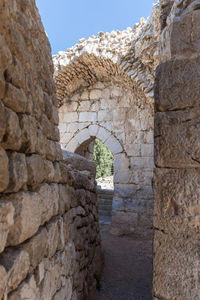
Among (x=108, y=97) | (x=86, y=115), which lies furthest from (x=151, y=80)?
(x=86, y=115)

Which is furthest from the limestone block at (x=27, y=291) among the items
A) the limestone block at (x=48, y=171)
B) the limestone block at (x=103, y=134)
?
the limestone block at (x=103, y=134)

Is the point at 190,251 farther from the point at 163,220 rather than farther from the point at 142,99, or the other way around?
the point at 142,99

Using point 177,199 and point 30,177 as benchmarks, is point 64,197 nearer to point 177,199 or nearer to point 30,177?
point 30,177

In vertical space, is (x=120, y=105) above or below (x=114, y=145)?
above

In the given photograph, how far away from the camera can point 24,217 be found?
106 cm

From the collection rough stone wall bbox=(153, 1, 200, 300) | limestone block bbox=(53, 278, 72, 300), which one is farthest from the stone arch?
rough stone wall bbox=(153, 1, 200, 300)

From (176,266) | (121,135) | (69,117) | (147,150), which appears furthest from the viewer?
(69,117)

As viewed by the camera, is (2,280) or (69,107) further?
(69,107)

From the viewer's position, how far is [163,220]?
1.42 metres

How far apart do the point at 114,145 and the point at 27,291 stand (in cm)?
492

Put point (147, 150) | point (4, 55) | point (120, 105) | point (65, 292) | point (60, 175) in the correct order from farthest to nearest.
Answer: point (120, 105) < point (147, 150) < point (60, 175) < point (65, 292) < point (4, 55)

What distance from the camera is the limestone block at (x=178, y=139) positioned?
136 cm

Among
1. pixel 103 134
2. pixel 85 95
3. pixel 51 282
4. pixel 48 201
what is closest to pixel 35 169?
pixel 48 201

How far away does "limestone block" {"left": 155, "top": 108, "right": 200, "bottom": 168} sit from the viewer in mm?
1358
